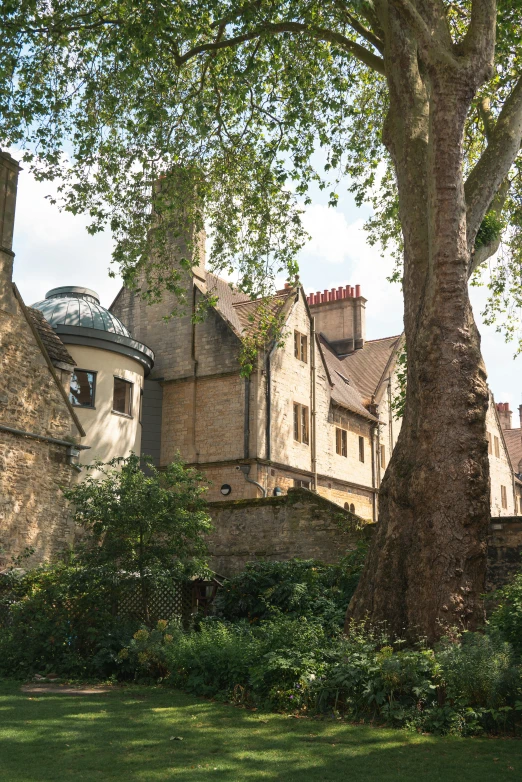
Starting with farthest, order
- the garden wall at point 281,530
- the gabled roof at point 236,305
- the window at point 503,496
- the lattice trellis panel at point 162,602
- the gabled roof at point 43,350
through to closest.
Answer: the window at point 503,496, the gabled roof at point 236,305, the gabled roof at point 43,350, the garden wall at point 281,530, the lattice trellis panel at point 162,602

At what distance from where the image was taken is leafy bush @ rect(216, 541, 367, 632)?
13938 millimetres

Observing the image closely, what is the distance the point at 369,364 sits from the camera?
40750mm

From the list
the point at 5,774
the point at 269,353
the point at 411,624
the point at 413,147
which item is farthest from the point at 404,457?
the point at 269,353

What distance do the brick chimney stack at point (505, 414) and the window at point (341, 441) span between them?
2755cm

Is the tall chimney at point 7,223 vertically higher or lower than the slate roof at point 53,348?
higher

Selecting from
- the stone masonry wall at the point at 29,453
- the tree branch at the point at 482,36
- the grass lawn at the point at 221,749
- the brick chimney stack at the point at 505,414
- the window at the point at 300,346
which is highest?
the brick chimney stack at the point at 505,414

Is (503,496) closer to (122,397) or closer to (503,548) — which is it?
(122,397)

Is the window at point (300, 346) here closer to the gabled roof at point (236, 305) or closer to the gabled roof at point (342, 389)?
the gabled roof at point (342, 389)

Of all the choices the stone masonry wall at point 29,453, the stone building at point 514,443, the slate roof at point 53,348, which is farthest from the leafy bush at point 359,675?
the stone building at point 514,443

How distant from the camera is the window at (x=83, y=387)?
24.3 meters

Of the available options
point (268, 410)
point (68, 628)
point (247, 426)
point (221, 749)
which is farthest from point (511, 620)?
point (268, 410)

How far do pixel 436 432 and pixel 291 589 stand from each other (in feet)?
18.1

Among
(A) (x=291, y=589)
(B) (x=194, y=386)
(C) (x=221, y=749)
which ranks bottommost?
(C) (x=221, y=749)

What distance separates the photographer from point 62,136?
16844 millimetres
